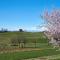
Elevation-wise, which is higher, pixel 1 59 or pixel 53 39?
pixel 53 39

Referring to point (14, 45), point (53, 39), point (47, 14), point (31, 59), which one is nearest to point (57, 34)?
point (53, 39)

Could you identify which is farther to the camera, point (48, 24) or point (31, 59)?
point (31, 59)

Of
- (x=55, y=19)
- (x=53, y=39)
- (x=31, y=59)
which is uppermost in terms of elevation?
(x=55, y=19)

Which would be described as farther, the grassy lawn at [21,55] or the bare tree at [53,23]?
the grassy lawn at [21,55]

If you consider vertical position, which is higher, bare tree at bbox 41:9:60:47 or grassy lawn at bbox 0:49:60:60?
bare tree at bbox 41:9:60:47

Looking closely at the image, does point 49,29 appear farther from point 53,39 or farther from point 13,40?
point 13,40

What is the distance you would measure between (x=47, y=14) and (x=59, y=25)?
408 cm

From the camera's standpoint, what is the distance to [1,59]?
3541cm

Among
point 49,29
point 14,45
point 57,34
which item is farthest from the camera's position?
point 14,45

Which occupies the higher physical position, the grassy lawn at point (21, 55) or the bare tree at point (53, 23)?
the bare tree at point (53, 23)

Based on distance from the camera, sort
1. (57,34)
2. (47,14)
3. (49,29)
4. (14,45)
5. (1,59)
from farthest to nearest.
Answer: (14,45) → (1,59) → (47,14) → (49,29) → (57,34)

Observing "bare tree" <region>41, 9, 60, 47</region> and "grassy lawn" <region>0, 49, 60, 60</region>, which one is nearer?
"bare tree" <region>41, 9, 60, 47</region>

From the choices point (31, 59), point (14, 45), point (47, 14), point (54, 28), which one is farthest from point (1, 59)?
point (14, 45)

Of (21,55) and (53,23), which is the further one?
(21,55)
